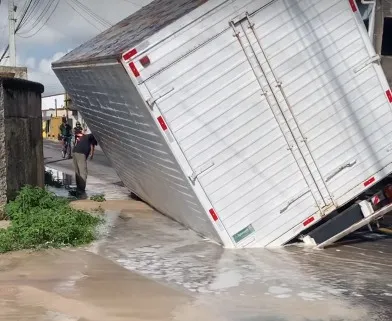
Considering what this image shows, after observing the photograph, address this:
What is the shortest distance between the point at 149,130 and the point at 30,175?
367cm

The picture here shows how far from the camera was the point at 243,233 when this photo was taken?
793cm

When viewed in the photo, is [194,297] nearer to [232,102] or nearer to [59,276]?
[59,276]

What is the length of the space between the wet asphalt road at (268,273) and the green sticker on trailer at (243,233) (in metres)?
0.17

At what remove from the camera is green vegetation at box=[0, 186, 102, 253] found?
319 inches

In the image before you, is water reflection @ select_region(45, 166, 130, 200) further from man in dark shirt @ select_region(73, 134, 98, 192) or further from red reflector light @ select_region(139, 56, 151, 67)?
red reflector light @ select_region(139, 56, 151, 67)

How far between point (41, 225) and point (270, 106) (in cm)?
350

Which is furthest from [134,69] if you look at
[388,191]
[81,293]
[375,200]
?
[388,191]

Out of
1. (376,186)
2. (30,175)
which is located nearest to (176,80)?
(376,186)

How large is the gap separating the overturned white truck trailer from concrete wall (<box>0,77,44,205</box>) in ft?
8.69

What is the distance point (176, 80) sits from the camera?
7.48 metres

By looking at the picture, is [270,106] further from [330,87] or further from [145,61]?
[145,61]

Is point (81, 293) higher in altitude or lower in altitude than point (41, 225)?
lower

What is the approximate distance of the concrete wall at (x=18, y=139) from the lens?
10133 millimetres

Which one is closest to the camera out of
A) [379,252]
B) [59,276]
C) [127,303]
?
[127,303]
